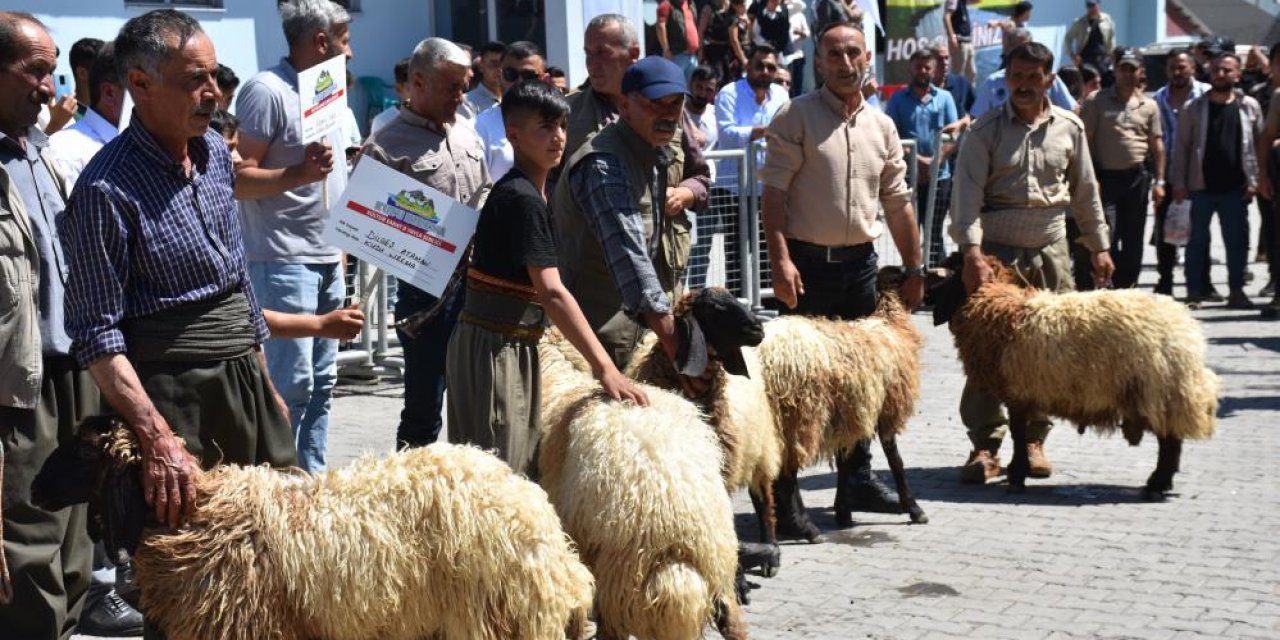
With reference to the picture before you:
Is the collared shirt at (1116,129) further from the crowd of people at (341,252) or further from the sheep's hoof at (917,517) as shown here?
the sheep's hoof at (917,517)

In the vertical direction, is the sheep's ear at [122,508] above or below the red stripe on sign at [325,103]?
below

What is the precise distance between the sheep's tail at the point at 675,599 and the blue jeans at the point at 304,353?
2156mm

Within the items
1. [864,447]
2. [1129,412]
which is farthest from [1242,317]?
[864,447]

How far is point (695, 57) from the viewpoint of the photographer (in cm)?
1838

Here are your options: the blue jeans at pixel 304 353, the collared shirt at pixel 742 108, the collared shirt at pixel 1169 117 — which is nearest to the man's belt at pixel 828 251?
the blue jeans at pixel 304 353

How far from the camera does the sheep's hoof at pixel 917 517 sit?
25.3ft

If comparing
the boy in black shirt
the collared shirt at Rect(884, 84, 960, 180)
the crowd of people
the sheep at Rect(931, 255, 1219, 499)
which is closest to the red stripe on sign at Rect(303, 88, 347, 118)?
the crowd of people

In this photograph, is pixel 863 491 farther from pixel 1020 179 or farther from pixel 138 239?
pixel 138 239

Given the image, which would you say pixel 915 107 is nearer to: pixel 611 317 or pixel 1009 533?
pixel 1009 533

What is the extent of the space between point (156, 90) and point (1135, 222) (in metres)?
10.6

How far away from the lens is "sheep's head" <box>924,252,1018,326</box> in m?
8.38

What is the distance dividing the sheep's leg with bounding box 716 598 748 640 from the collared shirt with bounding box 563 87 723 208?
1.99 metres

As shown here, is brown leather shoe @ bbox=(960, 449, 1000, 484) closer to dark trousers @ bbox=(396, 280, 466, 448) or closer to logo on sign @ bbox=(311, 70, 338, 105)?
dark trousers @ bbox=(396, 280, 466, 448)

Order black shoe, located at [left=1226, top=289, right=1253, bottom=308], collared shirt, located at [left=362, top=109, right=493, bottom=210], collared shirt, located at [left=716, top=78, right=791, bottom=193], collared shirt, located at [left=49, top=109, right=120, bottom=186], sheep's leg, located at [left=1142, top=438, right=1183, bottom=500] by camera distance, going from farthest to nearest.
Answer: black shoe, located at [left=1226, top=289, right=1253, bottom=308]
collared shirt, located at [left=716, top=78, right=791, bottom=193]
sheep's leg, located at [left=1142, top=438, right=1183, bottom=500]
collared shirt, located at [left=362, top=109, right=493, bottom=210]
collared shirt, located at [left=49, top=109, right=120, bottom=186]
